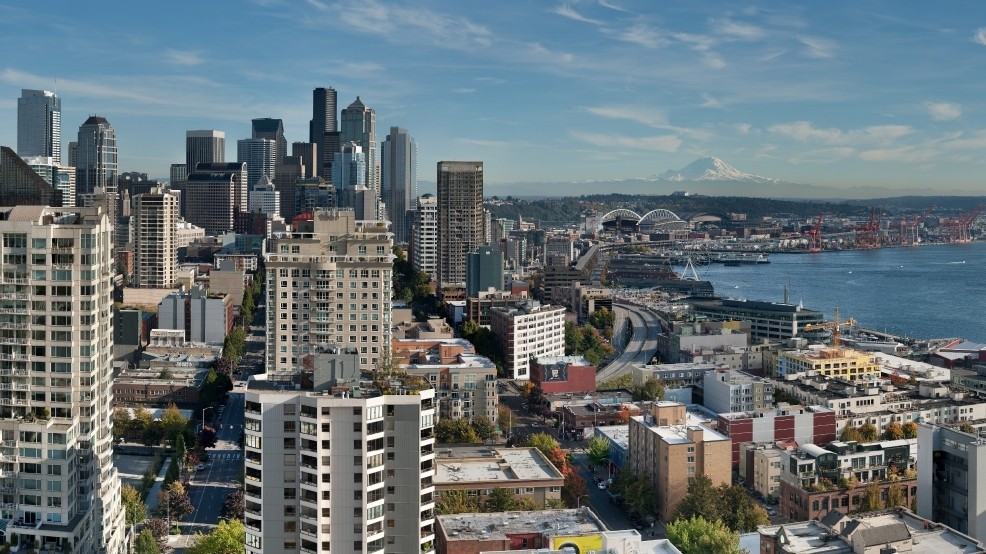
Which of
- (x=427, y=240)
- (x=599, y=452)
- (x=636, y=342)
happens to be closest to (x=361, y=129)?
(x=427, y=240)

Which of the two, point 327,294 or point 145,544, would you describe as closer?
point 145,544

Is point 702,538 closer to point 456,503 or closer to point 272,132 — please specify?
point 456,503

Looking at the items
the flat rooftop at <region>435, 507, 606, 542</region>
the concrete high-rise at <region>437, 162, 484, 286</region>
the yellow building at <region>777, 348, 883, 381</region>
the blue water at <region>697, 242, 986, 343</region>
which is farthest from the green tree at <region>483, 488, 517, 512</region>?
the blue water at <region>697, 242, 986, 343</region>

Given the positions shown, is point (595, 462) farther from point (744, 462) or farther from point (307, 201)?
point (307, 201)

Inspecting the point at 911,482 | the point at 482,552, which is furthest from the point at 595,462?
the point at 482,552

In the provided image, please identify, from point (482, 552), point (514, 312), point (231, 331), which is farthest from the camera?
point (231, 331)

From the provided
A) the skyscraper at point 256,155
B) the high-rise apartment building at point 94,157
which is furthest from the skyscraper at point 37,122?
the skyscraper at point 256,155
